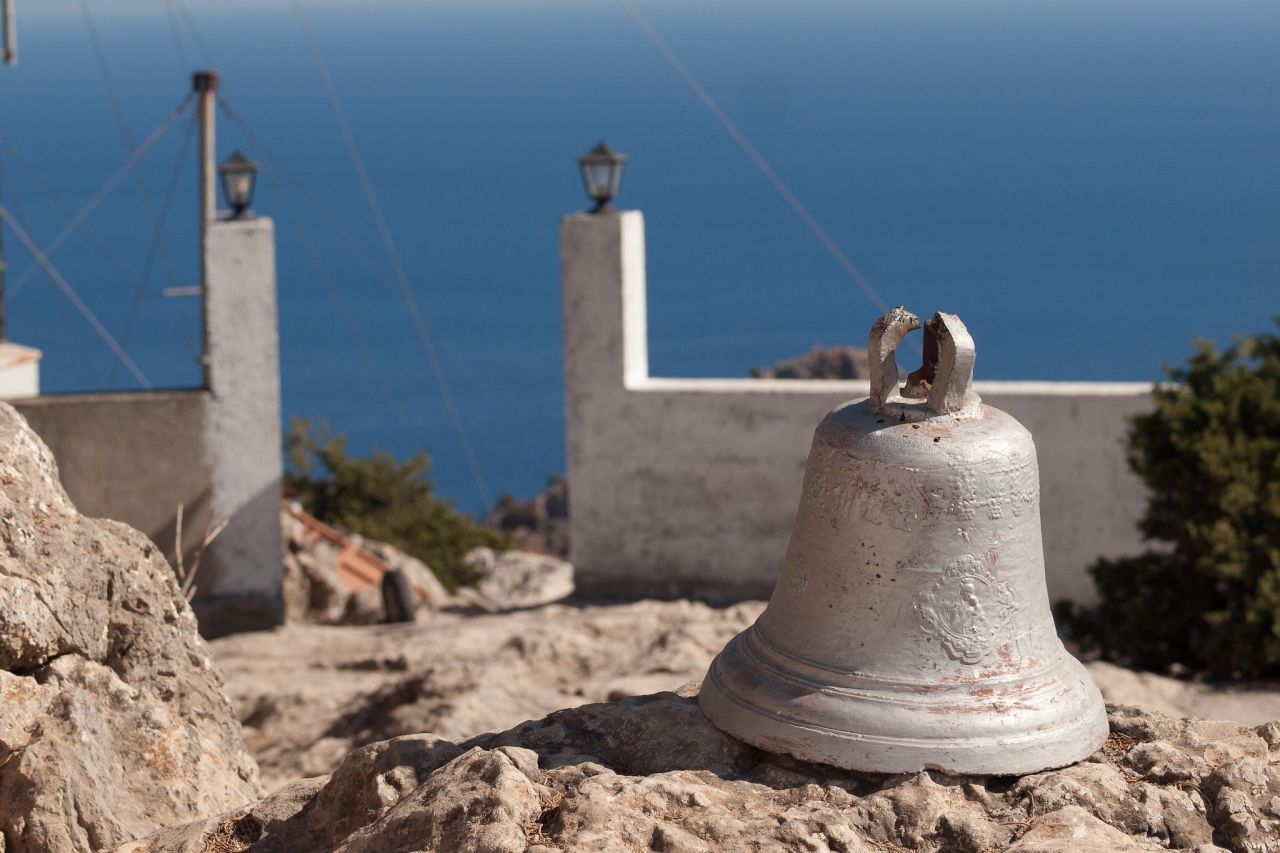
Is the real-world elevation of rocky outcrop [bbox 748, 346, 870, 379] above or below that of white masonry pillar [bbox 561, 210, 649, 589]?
below

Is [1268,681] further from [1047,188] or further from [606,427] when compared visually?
[1047,188]

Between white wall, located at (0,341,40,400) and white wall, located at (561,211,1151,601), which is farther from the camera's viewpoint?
white wall, located at (0,341,40,400)

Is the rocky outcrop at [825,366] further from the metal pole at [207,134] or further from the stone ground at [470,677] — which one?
the stone ground at [470,677]

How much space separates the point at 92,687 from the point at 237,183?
6.55 metres

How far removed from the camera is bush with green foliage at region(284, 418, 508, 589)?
16969mm

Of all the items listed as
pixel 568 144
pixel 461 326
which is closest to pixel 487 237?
pixel 461 326

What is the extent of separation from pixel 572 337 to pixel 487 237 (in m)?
85.6

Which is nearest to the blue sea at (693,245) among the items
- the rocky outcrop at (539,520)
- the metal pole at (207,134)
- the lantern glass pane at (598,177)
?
the metal pole at (207,134)

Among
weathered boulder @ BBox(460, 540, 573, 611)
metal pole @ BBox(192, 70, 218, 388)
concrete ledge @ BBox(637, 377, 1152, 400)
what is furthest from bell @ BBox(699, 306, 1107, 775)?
weathered boulder @ BBox(460, 540, 573, 611)

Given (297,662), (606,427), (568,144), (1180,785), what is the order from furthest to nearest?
(568,144) → (606,427) → (297,662) → (1180,785)

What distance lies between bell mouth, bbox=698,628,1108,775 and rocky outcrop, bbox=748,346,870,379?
10524 millimetres

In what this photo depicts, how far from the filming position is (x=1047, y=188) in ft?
299

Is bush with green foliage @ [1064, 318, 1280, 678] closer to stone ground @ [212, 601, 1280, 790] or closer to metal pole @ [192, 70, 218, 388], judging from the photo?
stone ground @ [212, 601, 1280, 790]

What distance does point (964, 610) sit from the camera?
12.7 ft
